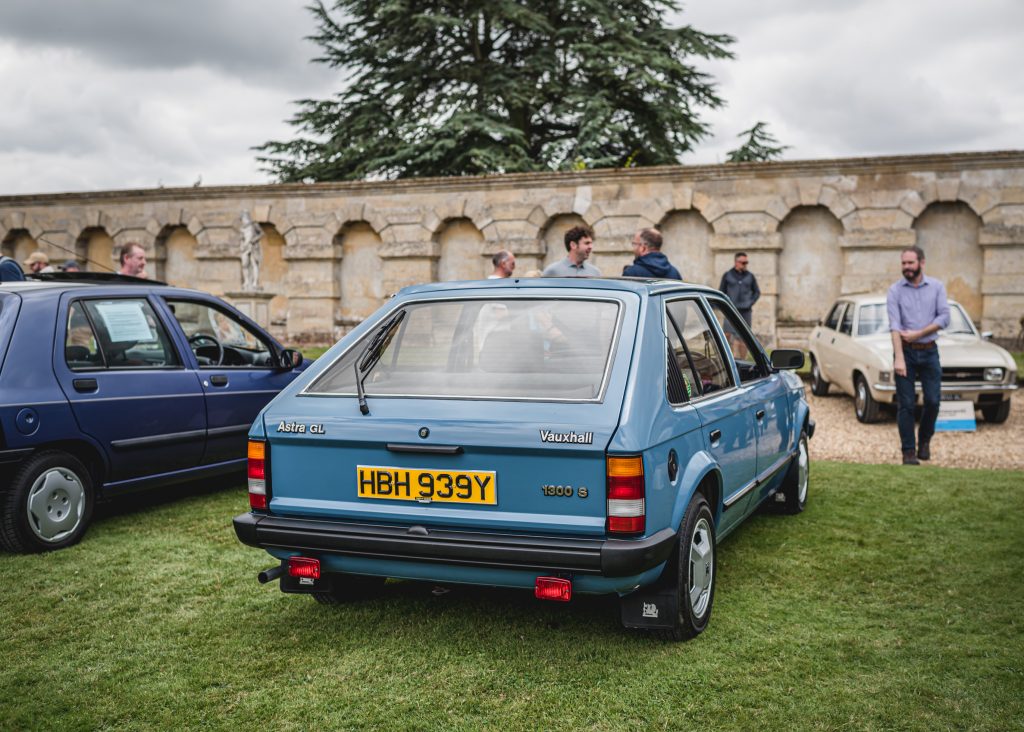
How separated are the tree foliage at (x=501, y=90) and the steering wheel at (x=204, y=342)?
18574mm

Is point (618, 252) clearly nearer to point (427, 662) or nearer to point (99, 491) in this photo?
point (99, 491)

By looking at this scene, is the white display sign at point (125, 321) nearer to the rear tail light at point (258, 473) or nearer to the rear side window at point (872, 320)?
the rear tail light at point (258, 473)

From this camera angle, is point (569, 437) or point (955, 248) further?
point (955, 248)

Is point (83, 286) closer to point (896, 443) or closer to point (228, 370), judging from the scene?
point (228, 370)

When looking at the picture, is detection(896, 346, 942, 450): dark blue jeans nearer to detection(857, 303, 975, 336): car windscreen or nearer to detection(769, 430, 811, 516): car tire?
detection(769, 430, 811, 516): car tire

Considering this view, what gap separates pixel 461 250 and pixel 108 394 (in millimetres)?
15578

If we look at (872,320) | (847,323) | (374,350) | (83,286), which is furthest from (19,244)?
(374,350)

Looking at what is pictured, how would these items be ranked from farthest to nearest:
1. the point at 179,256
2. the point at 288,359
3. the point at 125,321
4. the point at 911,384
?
the point at 179,256, the point at 911,384, the point at 288,359, the point at 125,321

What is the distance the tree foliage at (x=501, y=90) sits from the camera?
86.1 feet

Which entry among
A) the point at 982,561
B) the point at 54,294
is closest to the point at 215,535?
the point at 54,294

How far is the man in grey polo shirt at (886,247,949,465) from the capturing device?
855 centimetres

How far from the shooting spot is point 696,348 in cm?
462

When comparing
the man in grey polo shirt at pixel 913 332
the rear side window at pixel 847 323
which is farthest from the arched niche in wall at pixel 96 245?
the man in grey polo shirt at pixel 913 332

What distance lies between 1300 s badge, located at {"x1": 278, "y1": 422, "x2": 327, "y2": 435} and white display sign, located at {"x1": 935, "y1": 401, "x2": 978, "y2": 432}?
29.0 ft
